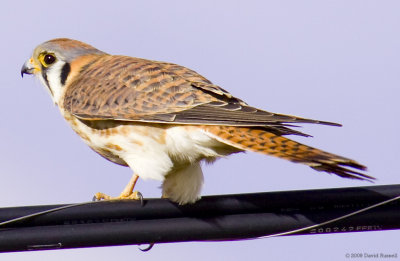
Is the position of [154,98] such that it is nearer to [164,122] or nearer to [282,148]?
[164,122]

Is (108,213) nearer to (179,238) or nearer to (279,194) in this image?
(179,238)

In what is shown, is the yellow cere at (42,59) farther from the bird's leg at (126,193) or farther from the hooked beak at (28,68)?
the bird's leg at (126,193)

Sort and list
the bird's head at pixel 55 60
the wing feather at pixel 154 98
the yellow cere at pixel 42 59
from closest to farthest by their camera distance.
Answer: the wing feather at pixel 154 98 → the bird's head at pixel 55 60 → the yellow cere at pixel 42 59

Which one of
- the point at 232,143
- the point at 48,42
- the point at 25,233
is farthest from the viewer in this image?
the point at 48,42

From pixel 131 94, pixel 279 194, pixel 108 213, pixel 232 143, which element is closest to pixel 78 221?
pixel 108 213

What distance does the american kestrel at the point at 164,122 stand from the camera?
5668mm

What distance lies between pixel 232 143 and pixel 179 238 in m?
1.14

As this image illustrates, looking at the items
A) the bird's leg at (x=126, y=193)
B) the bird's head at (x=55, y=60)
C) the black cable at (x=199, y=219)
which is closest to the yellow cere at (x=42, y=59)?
the bird's head at (x=55, y=60)

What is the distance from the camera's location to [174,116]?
6.09m

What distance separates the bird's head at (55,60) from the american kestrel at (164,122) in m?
0.14

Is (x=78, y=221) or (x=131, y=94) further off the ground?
(x=131, y=94)

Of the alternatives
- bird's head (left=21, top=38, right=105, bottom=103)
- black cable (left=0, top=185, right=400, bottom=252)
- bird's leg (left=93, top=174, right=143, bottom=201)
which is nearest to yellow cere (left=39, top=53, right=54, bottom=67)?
bird's head (left=21, top=38, right=105, bottom=103)

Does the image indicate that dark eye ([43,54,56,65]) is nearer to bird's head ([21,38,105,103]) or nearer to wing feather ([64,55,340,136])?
bird's head ([21,38,105,103])

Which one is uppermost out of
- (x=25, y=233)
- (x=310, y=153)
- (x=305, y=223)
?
(x=310, y=153)
